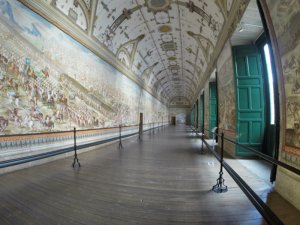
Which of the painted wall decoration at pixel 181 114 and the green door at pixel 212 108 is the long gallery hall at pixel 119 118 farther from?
the painted wall decoration at pixel 181 114

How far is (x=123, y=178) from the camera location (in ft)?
14.9

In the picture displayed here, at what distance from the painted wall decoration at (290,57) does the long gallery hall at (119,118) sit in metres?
0.03

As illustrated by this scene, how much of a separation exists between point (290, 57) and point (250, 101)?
160 inches

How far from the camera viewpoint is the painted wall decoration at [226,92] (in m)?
7.61

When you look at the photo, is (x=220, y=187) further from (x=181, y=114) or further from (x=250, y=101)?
(x=181, y=114)

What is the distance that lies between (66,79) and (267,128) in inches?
341

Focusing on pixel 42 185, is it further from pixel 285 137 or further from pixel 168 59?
pixel 168 59

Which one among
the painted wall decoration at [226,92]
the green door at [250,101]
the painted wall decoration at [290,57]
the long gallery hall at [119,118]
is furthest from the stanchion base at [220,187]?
the painted wall decoration at [226,92]

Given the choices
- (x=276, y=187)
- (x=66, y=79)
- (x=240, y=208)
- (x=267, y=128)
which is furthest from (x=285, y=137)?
(x=66, y=79)

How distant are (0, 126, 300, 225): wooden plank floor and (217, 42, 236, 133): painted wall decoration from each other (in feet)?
10.4

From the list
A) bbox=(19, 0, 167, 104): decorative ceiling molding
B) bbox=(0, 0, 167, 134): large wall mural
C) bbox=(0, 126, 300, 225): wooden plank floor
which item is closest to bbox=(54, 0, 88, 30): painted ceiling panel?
bbox=(19, 0, 167, 104): decorative ceiling molding

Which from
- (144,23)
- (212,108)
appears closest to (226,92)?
(212,108)

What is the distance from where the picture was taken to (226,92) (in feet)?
27.6

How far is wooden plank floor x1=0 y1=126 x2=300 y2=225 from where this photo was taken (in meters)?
2.70
